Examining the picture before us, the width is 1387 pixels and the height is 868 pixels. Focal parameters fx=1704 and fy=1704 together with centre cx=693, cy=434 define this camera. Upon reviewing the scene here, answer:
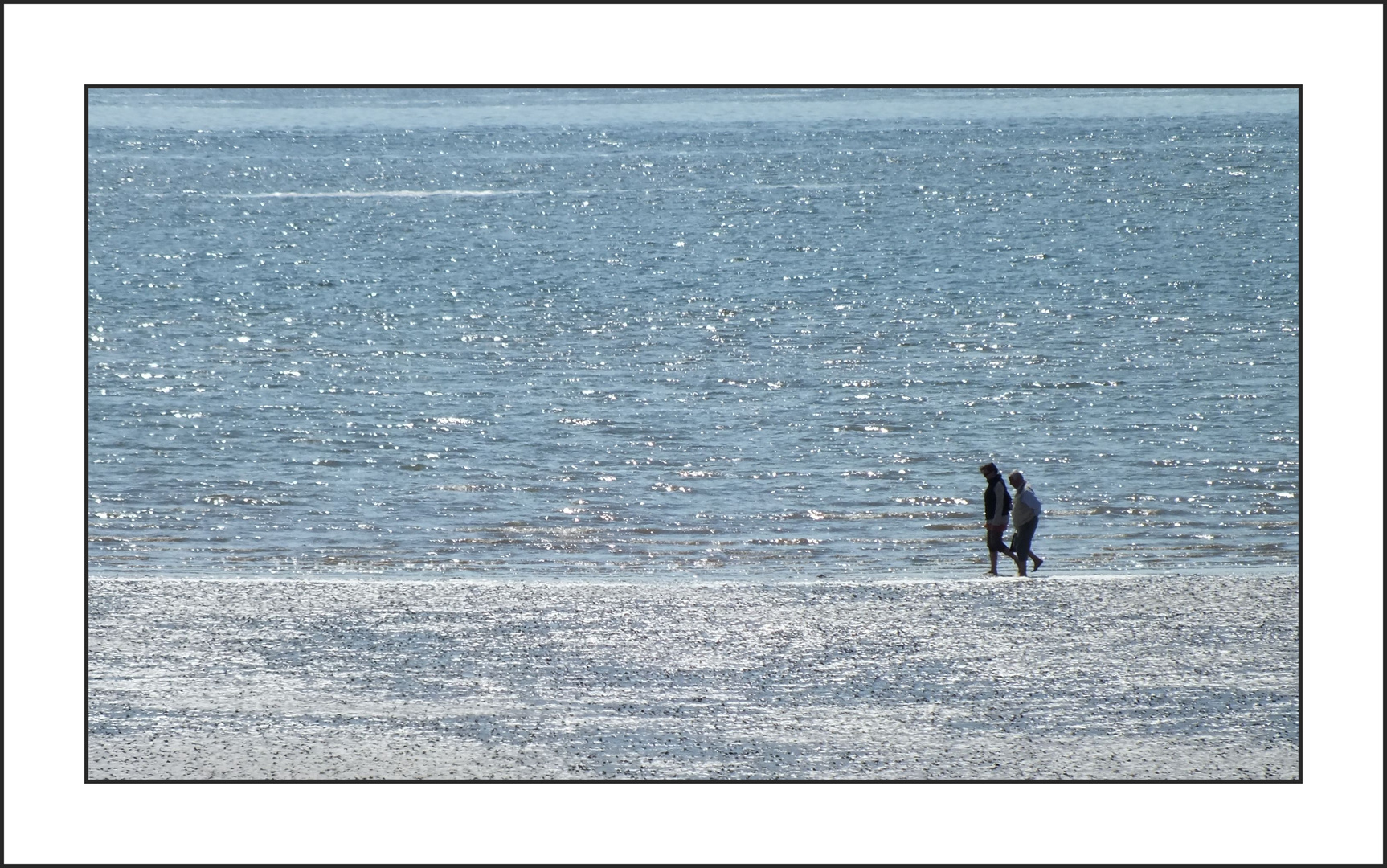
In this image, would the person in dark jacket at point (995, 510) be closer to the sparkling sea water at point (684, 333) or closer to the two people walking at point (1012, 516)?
the two people walking at point (1012, 516)

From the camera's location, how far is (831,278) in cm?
2811

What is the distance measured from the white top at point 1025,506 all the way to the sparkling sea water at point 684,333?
1021mm

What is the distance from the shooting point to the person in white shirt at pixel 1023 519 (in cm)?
1512

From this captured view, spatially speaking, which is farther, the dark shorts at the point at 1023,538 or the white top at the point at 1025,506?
the dark shorts at the point at 1023,538

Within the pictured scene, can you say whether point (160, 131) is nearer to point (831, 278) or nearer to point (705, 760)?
point (831, 278)

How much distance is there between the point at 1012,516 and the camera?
605 inches

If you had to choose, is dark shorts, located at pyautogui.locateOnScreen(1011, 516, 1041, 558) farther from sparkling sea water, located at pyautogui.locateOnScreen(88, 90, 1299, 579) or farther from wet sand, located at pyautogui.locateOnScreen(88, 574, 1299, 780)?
sparkling sea water, located at pyautogui.locateOnScreen(88, 90, 1299, 579)

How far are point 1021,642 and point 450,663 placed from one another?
4475 millimetres

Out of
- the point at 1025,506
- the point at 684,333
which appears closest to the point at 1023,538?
the point at 1025,506

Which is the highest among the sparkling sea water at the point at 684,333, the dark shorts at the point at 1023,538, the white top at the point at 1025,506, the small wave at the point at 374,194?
the small wave at the point at 374,194

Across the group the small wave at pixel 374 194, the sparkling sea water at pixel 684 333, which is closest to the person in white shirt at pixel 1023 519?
the sparkling sea water at pixel 684 333

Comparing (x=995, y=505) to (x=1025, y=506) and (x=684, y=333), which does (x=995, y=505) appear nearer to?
(x=1025, y=506)

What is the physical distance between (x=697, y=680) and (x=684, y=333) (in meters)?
12.6


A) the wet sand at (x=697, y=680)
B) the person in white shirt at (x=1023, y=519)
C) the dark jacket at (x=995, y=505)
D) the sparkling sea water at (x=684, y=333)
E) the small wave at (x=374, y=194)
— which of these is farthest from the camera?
the small wave at (x=374, y=194)
